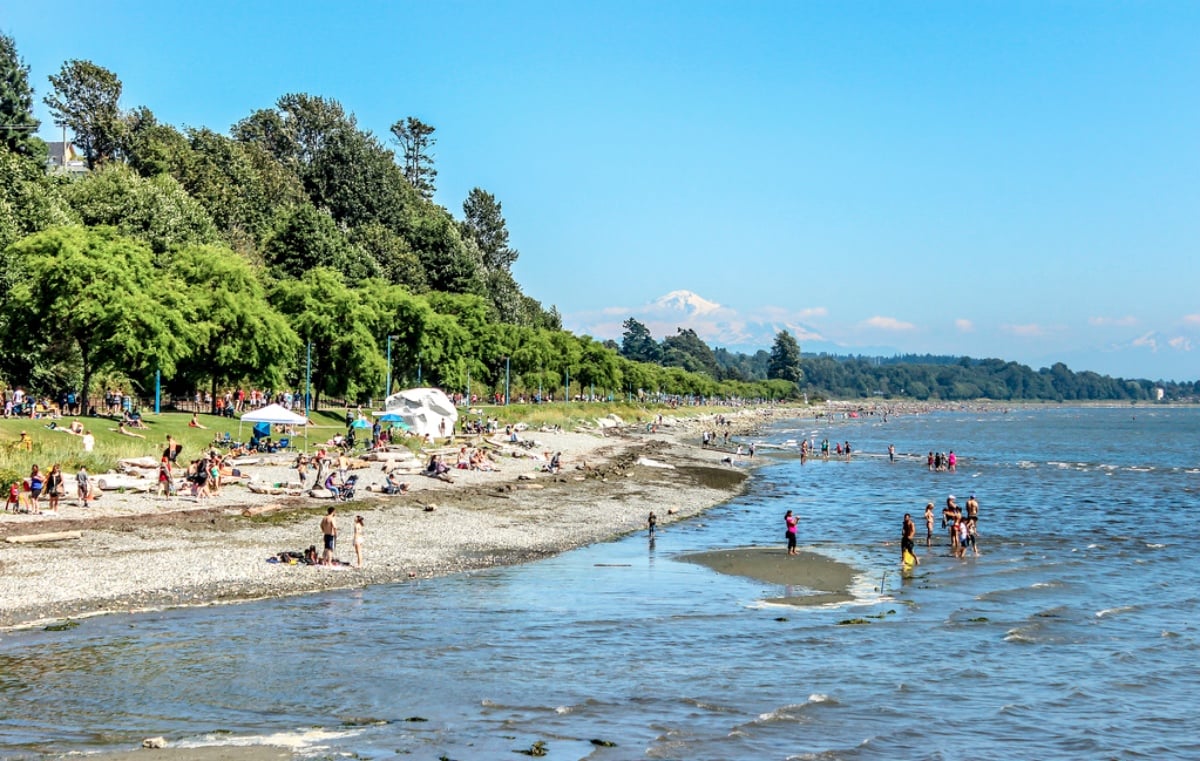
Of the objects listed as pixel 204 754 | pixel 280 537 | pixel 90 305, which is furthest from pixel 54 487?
pixel 90 305

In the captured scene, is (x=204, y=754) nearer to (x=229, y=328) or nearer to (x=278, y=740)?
(x=278, y=740)

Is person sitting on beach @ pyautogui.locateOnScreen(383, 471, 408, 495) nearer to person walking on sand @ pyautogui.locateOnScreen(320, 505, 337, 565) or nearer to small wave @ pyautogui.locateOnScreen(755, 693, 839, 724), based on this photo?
person walking on sand @ pyautogui.locateOnScreen(320, 505, 337, 565)

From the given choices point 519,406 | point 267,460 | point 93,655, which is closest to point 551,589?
point 93,655

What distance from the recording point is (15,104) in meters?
85.2

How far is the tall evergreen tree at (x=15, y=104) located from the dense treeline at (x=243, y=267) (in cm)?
20

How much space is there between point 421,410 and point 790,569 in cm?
3570

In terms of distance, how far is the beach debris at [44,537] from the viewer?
1096 inches

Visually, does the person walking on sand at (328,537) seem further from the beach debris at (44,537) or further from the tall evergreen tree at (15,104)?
the tall evergreen tree at (15,104)

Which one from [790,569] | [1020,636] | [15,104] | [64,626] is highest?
A: [15,104]

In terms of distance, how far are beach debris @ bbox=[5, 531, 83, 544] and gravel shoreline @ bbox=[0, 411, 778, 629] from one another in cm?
25

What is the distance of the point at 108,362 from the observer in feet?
176

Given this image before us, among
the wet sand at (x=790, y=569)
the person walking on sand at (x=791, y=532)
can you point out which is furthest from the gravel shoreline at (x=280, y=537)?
the person walking on sand at (x=791, y=532)

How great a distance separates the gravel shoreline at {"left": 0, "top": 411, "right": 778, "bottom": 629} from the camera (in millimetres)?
24969

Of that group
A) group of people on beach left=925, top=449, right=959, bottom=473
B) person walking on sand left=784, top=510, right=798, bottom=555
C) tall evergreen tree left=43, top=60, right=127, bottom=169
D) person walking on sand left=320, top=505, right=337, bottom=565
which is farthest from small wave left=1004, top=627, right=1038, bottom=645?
tall evergreen tree left=43, top=60, right=127, bottom=169
